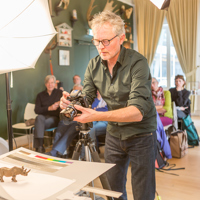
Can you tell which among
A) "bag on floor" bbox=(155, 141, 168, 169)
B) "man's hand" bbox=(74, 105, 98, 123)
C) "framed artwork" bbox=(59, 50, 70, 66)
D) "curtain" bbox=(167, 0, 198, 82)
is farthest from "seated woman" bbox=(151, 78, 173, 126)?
"curtain" bbox=(167, 0, 198, 82)

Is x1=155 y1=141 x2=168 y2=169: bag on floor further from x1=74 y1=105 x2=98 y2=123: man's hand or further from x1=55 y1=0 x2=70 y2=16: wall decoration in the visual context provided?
x1=55 y1=0 x2=70 y2=16: wall decoration

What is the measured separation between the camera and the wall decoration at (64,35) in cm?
583

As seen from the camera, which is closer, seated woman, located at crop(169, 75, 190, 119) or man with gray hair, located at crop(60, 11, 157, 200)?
man with gray hair, located at crop(60, 11, 157, 200)

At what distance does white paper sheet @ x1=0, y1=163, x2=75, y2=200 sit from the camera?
880 millimetres

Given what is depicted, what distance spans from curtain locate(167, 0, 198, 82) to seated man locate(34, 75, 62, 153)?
472cm

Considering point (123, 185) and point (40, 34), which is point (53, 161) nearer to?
point (123, 185)

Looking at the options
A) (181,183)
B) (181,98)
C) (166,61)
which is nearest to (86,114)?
(181,183)

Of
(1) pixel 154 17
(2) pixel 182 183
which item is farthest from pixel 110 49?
(1) pixel 154 17

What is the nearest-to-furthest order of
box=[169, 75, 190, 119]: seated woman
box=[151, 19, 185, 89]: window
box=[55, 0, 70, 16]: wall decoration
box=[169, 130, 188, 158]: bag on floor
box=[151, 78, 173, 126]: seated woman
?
box=[169, 130, 188, 158]: bag on floor → box=[151, 78, 173, 126]: seated woman → box=[169, 75, 190, 119]: seated woman → box=[55, 0, 70, 16]: wall decoration → box=[151, 19, 185, 89]: window

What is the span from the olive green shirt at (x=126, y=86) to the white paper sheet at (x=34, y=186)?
1.74 feet

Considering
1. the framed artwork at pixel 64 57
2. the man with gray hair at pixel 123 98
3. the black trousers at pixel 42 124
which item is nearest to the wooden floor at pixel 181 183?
the man with gray hair at pixel 123 98

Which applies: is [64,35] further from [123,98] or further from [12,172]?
[12,172]

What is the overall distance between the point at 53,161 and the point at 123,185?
2.14 feet

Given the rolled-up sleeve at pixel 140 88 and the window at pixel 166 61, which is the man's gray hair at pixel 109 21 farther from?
the window at pixel 166 61
